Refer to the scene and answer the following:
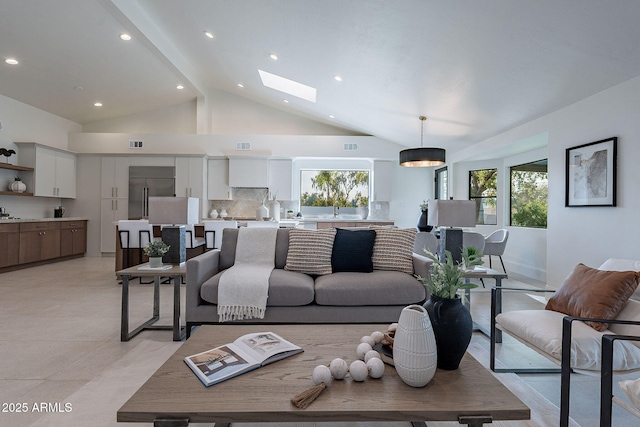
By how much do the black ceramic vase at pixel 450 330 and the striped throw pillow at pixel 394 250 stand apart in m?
1.64

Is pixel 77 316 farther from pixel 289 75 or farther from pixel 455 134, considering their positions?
pixel 455 134

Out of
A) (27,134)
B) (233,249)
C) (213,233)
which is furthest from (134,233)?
(27,134)

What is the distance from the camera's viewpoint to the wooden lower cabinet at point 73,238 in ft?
22.3

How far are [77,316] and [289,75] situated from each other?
4456 mm

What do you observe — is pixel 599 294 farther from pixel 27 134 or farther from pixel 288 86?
pixel 27 134

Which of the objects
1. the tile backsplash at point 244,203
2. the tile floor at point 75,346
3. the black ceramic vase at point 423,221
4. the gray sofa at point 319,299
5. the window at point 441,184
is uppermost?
the window at point 441,184

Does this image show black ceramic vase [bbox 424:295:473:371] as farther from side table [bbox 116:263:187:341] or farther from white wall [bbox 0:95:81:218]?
white wall [bbox 0:95:81:218]

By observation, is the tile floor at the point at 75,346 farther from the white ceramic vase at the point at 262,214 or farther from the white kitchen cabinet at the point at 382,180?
the white kitchen cabinet at the point at 382,180

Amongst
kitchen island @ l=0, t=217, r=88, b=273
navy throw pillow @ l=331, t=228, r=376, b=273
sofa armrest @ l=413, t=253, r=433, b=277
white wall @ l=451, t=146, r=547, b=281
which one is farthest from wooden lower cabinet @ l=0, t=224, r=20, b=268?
white wall @ l=451, t=146, r=547, b=281

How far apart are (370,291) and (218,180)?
596 cm

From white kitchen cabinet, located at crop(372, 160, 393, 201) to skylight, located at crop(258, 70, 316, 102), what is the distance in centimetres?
227

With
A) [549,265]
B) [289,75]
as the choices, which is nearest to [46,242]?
[289,75]

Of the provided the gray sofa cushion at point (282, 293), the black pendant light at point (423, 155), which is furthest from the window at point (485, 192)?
the gray sofa cushion at point (282, 293)

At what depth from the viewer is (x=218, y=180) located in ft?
25.5
